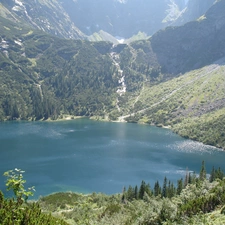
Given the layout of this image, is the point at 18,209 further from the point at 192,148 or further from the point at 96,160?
the point at 192,148

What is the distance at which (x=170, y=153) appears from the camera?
167250mm

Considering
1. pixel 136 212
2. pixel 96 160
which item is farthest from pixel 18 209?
pixel 96 160

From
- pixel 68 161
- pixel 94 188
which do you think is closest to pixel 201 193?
pixel 94 188

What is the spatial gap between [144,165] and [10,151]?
67.4 meters

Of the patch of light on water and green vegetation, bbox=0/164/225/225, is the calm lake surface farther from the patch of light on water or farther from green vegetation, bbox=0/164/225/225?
green vegetation, bbox=0/164/225/225

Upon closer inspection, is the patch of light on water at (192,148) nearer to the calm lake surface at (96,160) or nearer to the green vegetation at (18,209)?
the calm lake surface at (96,160)

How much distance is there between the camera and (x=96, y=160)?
148m

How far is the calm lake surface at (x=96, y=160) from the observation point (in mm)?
116812

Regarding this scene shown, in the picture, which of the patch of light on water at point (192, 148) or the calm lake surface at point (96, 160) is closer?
the calm lake surface at point (96, 160)

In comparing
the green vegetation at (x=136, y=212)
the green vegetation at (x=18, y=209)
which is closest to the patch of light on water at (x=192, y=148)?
the green vegetation at (x=136, y=212)

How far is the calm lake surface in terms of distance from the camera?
116812 mm

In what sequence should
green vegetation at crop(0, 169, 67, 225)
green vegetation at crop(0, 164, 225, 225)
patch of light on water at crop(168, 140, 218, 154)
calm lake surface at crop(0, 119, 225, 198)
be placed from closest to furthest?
green vegetation at crop(0, 169, 67, 225)
green vegetation at crop(0, 164, 225, 225)
calm lake surface at crop(0, 119, 225, 198)
patch of light on water at crop(168, 140, 218, 154)

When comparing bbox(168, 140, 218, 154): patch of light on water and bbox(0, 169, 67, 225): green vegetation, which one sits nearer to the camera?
bbox(0, 169, 67, 225): green vegetation

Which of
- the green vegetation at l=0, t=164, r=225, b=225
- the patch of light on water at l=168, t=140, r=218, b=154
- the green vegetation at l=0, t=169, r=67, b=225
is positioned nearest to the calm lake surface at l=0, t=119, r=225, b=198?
the patch of light on water at l=168, t=140, r=218, b=154
